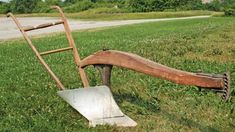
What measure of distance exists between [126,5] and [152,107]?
63.7 m

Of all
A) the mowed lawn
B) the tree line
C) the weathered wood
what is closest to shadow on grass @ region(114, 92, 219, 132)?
the mowed lawn

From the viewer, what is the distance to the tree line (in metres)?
67.0

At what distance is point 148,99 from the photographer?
759 centimetres

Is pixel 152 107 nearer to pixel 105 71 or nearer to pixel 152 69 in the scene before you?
pixel 105 71

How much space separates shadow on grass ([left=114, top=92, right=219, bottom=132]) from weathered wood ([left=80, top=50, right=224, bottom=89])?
139 cm

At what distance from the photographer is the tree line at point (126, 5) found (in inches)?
2638

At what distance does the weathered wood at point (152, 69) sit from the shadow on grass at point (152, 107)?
139 cm

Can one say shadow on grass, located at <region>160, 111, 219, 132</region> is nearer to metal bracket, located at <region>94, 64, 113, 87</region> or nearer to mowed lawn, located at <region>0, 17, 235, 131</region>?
mowed lawn, located at <region>0, 17, 235, 131</region>

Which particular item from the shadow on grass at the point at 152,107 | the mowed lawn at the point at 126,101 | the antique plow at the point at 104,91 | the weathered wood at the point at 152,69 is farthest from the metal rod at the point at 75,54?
the shadow on grass at the point at 152,107

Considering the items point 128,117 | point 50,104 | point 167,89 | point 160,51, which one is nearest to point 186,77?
point 128,117

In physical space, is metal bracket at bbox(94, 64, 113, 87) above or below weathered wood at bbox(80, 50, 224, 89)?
below

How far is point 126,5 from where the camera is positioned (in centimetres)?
7006

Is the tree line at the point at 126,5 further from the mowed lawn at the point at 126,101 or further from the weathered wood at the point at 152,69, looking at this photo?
the weathered wood at the point at 152,69

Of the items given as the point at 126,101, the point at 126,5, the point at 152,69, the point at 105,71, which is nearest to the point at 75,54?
the point at 105,71
